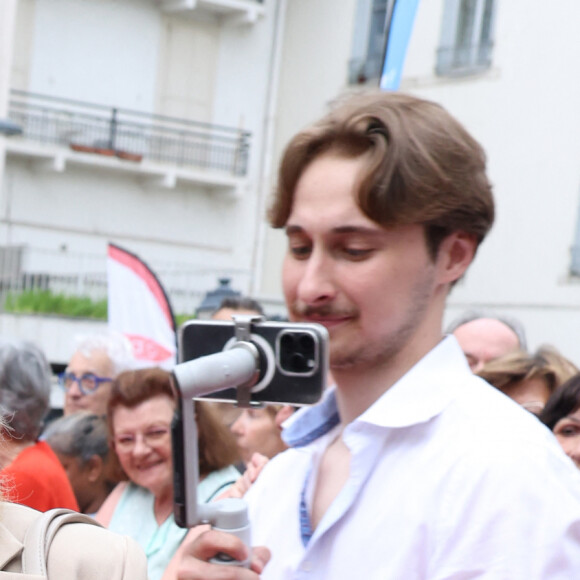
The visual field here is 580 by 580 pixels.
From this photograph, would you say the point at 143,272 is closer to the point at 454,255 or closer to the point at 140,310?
the point at 140,310

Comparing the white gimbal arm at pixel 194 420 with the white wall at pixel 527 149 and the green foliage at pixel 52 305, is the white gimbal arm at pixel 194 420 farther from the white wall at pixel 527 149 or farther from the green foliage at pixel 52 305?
the green foliage at pixel 52 305

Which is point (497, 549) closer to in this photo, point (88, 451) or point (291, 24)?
point (88, 451)

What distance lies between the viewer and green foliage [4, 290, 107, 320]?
16.7 meters

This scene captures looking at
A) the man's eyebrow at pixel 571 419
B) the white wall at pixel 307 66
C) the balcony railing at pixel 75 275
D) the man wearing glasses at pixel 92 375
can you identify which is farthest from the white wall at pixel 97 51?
the man's eyebrow at pixel 571 419

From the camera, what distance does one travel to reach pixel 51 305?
16.8 meters

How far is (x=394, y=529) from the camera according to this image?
179cm

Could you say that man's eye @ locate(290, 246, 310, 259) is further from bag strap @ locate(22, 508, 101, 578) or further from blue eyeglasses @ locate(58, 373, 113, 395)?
blue eyeglasses @ locate(58, 373, 113, 395)

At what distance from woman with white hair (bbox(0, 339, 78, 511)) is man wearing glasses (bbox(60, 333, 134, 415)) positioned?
4.98ft

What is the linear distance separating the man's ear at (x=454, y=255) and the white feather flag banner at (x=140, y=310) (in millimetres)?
4873

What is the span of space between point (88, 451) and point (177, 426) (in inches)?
154

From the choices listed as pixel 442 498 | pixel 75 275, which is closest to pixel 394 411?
pixel 442 498

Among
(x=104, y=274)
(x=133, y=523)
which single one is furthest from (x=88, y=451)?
(x=104, y=274)

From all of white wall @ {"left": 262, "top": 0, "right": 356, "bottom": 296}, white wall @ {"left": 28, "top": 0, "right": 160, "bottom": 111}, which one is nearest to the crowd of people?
white wall @ {"left": 262, "top": 0, "right": 356, "bottom": 296}

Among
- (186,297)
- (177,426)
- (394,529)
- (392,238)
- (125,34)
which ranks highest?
(125,34)
